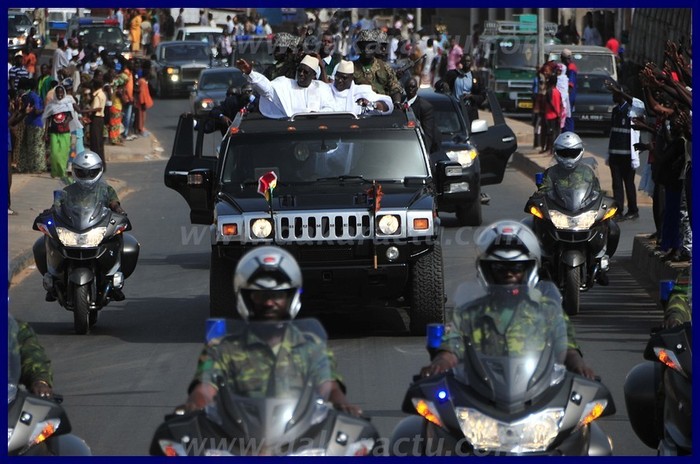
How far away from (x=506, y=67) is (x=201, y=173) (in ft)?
98.3

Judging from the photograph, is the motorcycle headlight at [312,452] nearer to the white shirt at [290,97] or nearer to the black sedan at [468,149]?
the white shirt at [290,97]

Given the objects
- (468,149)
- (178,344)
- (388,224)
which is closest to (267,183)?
(388,224)

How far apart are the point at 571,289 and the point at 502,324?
712 cm

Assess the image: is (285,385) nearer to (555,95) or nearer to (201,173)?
(201,173)

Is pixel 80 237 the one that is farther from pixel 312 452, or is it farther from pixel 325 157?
pixel 312 452

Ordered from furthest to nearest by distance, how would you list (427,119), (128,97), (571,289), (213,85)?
(213,85), (128,97), (427,119), (571,289)

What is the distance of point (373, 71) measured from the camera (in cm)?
1728

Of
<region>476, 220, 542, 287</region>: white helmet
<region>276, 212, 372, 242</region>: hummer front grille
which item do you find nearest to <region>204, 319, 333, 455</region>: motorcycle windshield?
<region>476, 220, 542, 287</region>: white helmet

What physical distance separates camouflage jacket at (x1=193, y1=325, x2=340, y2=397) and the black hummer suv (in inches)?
226

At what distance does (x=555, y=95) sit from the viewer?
94.1 ft

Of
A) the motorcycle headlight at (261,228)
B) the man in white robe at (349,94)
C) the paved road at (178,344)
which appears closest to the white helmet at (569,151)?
the paved road at (178,344)

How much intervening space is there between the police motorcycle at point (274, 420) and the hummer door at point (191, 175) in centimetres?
709

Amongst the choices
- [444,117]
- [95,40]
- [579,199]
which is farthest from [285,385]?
[95,40]

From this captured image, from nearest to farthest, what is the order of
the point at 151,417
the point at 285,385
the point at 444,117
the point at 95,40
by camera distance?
1. the point at 285,385
2. the point at 151,417
3. the point at 444,117
4. the point at 95,40
